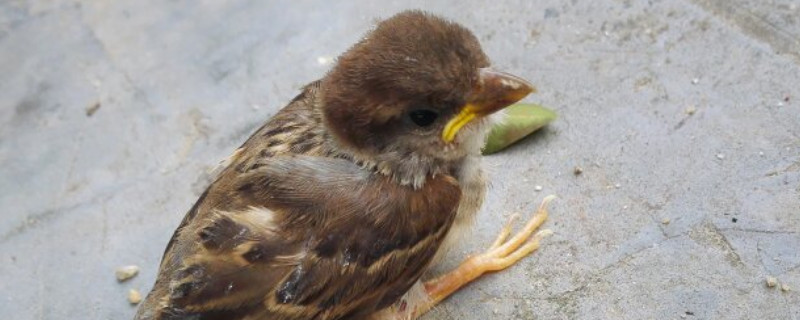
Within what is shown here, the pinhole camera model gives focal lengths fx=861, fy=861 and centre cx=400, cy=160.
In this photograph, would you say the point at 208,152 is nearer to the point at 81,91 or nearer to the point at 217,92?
the point at 217,92

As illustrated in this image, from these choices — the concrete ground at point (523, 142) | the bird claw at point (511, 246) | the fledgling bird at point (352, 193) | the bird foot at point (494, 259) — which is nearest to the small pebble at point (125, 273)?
the concrete ground at point (523, 142)

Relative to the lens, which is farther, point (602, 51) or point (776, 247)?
point (602, 51)

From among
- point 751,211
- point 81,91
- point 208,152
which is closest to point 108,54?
point 81,91

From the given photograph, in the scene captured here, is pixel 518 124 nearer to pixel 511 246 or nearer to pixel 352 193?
pixel 511 246

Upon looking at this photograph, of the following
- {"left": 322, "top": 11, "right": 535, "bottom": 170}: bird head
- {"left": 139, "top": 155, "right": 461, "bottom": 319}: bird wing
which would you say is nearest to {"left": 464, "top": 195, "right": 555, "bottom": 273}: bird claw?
{"left": 139, "top": 155, "right": 461, "bottom": 319}: bird wing

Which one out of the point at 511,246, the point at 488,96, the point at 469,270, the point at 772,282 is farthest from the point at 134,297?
the point at 772,282

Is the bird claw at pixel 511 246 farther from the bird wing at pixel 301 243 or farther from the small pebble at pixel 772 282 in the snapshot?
the small pebble at pixel 772 282
